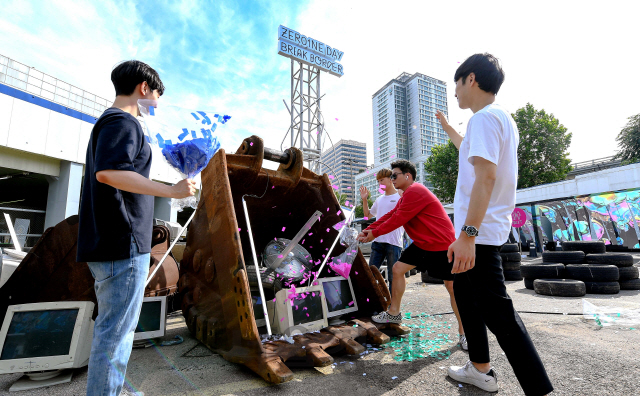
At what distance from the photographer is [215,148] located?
236cm

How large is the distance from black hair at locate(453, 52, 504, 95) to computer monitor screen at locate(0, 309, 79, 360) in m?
3.26

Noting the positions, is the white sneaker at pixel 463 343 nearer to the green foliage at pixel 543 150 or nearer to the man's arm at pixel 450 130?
the man's arm at pixel 450 130

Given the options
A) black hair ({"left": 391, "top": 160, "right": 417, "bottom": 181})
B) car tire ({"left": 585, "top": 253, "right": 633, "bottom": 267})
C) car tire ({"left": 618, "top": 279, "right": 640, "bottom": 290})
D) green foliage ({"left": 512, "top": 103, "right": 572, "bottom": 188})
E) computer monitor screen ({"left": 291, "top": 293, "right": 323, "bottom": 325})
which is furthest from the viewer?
green foliage ({"left": 512, "top": 103, "right": 572, "bottom": 188})

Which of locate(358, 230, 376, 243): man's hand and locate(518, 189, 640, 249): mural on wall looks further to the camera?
locate(518, 189, 640, 249): mural on wall

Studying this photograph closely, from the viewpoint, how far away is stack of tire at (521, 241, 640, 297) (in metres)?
5.01

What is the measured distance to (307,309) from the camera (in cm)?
280

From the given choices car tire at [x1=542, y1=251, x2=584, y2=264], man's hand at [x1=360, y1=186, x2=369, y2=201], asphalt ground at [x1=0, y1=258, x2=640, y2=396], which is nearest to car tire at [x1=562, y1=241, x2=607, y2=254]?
car tire at [x1=542, y1=251, x2=584, y2=264]

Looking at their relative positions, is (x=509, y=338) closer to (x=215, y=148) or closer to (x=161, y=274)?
(x=215, y=148)

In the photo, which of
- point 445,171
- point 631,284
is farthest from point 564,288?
point 445,171

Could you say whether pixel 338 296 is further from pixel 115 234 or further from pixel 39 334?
pixel 39 334

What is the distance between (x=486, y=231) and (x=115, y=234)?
6.49 ft

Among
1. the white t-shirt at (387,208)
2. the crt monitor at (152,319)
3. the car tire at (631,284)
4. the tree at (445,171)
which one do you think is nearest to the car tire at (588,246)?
the car tire at (631,284)

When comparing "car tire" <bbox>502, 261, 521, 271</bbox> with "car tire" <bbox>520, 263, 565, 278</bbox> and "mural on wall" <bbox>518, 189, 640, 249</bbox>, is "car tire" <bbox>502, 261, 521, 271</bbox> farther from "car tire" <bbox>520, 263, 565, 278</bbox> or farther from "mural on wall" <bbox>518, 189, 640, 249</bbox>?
"mural on wall" <bbox>518, 189, 640, 249</bbox>

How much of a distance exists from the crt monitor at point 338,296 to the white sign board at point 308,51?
16233 millimetres
